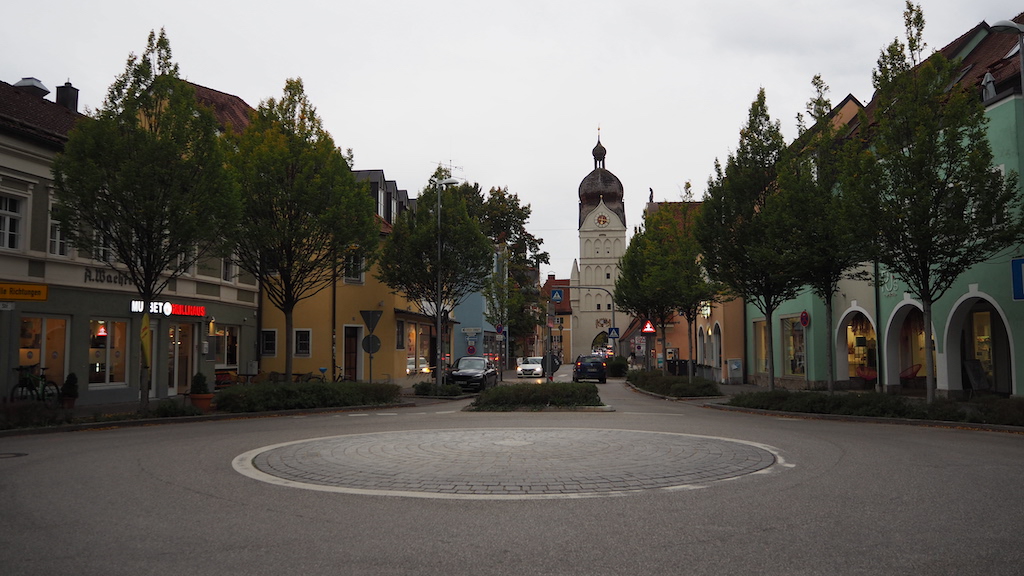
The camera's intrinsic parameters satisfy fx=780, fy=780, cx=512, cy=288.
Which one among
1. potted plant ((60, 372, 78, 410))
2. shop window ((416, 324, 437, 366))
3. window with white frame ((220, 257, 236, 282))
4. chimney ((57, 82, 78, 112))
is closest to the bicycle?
potted plant ((60, 372, 78, 410))

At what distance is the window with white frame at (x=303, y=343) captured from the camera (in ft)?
118

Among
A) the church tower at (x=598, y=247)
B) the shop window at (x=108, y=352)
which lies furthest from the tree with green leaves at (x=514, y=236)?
the church tower at (x=598, y=247)

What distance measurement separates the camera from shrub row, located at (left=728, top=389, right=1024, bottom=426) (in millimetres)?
15438

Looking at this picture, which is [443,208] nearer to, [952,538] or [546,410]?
[546,410]

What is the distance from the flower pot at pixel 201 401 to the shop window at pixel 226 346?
9299 mm

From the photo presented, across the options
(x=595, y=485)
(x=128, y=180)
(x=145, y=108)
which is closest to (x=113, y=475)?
(x=595, y=485)

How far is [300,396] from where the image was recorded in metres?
21.8

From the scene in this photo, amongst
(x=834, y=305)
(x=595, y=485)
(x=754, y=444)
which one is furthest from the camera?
(x=834, y=305)

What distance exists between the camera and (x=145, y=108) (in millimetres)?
18656

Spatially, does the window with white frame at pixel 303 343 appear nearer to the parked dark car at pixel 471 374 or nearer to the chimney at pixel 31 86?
the parked dark car at pixel 471 374

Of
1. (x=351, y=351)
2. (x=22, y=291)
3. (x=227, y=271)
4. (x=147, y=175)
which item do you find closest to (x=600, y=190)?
(x=351, y=351)

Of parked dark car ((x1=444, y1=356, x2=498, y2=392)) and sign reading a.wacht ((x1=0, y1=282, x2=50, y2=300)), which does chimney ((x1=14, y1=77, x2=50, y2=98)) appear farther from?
parked dark car ((x1=444, y1=356, x2=498, y2=392))

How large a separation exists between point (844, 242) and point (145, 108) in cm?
1730

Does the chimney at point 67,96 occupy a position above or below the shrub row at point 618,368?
above
